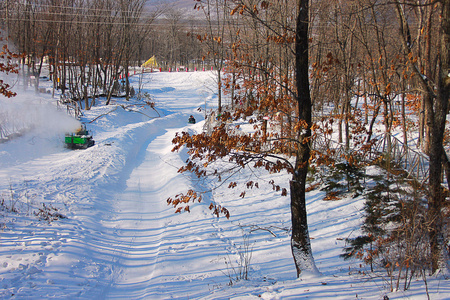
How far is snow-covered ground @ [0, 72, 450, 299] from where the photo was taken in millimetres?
5828

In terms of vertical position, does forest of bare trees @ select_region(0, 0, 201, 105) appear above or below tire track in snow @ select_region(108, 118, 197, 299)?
above

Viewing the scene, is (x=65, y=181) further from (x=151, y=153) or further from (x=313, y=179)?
(x=313, y=179)

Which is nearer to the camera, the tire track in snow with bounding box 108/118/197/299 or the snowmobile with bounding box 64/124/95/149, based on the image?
the tire track in snow with bounding box 108/118/197/299

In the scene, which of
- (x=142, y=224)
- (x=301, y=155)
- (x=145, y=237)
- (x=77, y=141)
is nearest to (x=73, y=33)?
(x=77, y=141)

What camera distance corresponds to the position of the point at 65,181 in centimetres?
1113

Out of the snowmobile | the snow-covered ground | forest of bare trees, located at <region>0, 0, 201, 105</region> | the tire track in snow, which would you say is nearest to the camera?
the snow-covered ground

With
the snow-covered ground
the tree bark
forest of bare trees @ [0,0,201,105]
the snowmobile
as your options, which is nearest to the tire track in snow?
the snow-covered ground

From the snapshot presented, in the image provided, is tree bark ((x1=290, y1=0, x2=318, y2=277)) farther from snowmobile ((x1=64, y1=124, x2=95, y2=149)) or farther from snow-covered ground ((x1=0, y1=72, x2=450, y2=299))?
snowmobile ((x1=64, y1=124, x2=95, y2=149))

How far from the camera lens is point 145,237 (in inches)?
335

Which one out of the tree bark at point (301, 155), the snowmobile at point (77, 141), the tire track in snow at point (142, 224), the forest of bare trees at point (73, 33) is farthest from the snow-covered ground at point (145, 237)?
the forest of bare trees at point (73, 33)

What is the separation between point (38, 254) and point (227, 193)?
25.3 ft

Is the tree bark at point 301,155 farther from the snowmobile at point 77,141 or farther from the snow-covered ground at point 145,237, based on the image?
the snowmobile at point 77,141

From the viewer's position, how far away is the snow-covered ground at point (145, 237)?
583cm

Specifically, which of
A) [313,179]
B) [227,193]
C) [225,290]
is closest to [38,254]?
[225,290]
